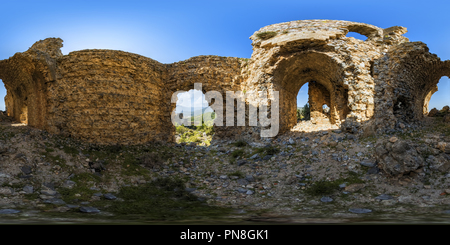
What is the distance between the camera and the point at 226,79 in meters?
12.0

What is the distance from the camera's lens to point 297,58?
1123 centimetres

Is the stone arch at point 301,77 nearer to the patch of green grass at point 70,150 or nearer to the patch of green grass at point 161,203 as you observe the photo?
the patch of green grass at point 161,203

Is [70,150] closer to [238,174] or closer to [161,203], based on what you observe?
[161,203]

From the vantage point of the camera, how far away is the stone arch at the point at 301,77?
1105 cm

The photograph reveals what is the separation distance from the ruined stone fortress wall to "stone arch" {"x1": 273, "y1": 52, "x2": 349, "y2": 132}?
0.17 ft

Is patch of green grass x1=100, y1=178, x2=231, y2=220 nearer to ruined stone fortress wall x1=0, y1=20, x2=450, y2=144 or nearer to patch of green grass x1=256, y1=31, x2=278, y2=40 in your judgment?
ruined stone fortress wall x1=0, y1=20, x2=450, y2=144

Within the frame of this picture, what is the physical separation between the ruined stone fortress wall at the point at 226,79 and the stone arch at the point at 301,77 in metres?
0.05

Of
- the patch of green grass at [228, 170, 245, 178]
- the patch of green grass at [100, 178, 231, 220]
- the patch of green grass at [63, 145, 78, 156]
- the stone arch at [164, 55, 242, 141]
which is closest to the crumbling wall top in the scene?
the stone arch at [164, 55, 242, 141]

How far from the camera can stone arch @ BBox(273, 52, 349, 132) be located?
11047 millimetres

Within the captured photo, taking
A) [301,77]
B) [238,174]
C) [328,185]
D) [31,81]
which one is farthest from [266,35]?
[31,81]

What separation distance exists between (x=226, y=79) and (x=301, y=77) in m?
4.39
